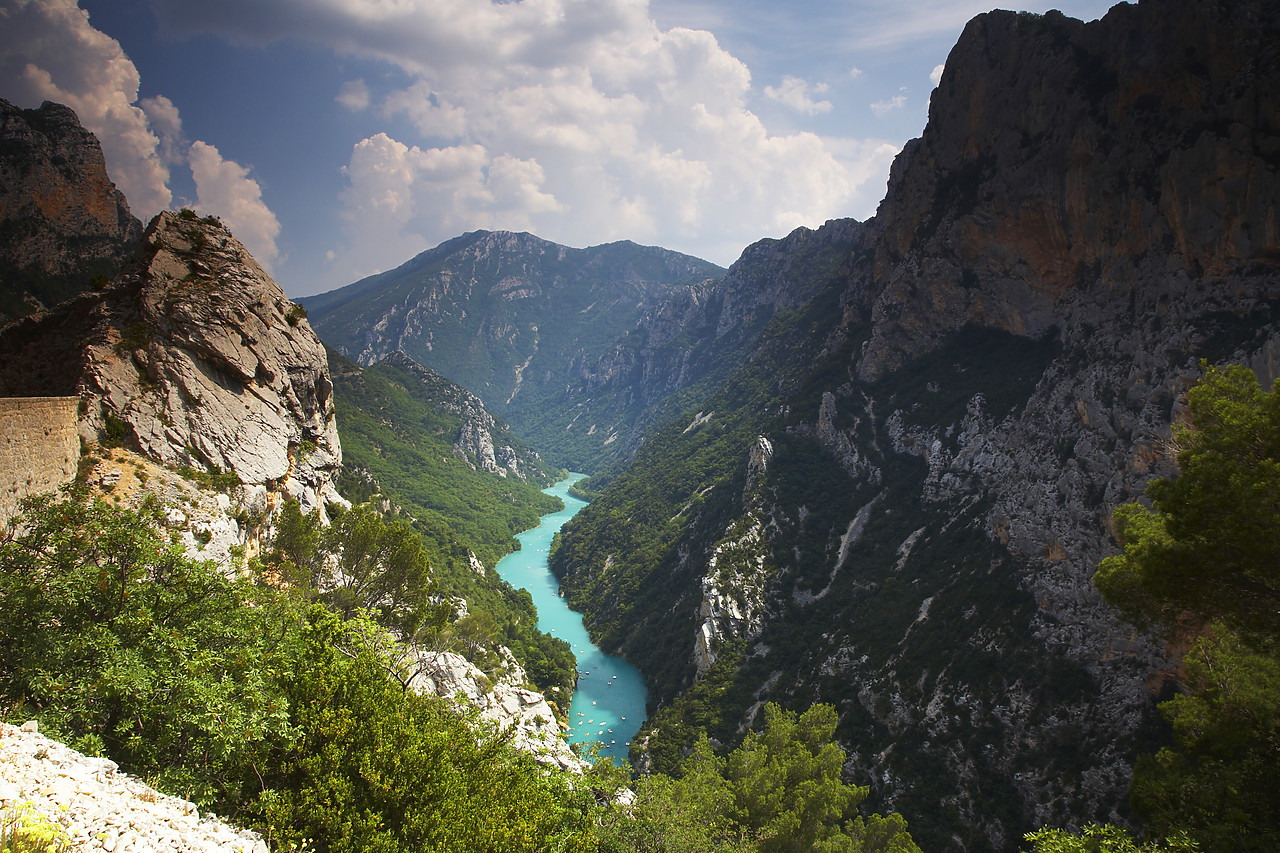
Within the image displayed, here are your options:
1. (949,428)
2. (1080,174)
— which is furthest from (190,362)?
(1080,174)

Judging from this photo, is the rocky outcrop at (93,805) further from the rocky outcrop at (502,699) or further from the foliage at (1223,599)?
the foliage at (1223,599)

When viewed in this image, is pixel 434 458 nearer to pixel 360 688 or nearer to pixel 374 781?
pixel 360 688

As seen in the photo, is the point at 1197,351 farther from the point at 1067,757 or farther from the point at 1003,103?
the point at 1003,103

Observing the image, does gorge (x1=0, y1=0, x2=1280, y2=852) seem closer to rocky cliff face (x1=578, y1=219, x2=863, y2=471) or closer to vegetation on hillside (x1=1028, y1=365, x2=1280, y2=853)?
vegetation on hillside (x1=1028, y1=365, x2=1280, y2=853)

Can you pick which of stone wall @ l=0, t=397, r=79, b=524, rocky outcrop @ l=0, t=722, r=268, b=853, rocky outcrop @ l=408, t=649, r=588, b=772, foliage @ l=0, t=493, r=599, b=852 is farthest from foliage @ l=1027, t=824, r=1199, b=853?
stone wall @ l=0, t=397, r=79, b=524

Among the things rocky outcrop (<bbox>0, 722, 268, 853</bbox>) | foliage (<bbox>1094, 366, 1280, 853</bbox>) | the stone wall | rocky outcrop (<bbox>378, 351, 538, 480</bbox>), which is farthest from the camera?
rocky outcrop (<bbox>378, 351, 538, 480</bbox>)
